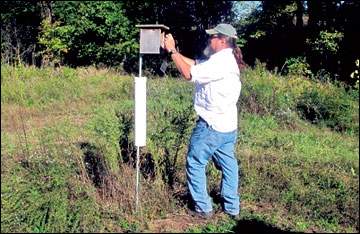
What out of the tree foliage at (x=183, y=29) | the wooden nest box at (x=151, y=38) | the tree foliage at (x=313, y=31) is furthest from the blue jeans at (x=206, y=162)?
the tree foliage at (x=313, y=31)

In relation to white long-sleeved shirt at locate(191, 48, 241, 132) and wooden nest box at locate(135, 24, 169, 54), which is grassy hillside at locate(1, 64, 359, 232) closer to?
white long-sleeved shirt at locate(191, 48, 241, 132)

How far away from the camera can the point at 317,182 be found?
518 cm

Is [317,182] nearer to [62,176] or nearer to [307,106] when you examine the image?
[62,176]

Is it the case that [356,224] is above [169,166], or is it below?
below

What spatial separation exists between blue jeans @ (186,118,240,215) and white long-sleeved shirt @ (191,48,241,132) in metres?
0.10

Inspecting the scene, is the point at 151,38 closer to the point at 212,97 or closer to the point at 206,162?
the point at 212,97

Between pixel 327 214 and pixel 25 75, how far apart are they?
813cm

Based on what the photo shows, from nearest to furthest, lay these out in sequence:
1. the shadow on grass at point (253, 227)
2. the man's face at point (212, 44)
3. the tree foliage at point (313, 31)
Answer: the man's face at point (212, 44)
the shadow on grass at point (253, 227)
the tree foliage at point (313, 31)

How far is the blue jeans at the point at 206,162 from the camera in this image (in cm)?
394

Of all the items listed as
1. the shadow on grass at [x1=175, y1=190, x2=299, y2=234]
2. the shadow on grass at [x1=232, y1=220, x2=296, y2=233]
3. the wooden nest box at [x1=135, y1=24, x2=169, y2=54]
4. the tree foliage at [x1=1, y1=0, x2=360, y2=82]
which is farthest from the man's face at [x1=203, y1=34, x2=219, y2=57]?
the tree foliage at [x1=1, y1=0, x2=360, y2=82]

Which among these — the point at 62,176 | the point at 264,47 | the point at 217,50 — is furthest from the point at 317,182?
the point at 264,47

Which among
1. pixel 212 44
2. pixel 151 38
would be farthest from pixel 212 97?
pixel 151 38

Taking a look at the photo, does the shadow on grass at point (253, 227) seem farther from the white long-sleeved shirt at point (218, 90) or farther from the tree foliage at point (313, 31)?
the tree foliage at point (313, 31)

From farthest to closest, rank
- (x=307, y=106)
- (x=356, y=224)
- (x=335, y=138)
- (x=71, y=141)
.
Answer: (x=307, y=106) < (x=335, y=138) < (x=71, y=141) < (x=356, y=224)
